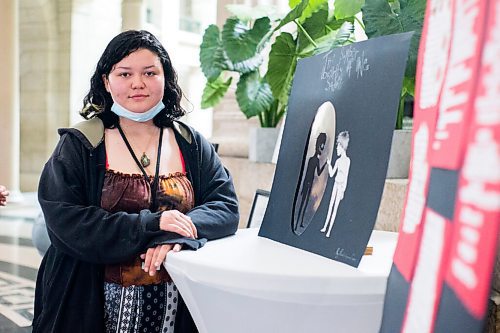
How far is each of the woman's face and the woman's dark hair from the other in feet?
0.07

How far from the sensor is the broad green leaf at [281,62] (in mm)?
2652

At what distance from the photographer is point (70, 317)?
59.3 inches

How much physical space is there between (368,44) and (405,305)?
2.02 ft

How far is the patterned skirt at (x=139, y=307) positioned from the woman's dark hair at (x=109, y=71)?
44 cm

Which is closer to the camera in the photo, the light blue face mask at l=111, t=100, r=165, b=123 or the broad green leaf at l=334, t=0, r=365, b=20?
the light blue face mask at l=111, t=100, r=165, b=123

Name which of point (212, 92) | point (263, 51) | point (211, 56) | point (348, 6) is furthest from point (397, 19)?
point (212, 92)

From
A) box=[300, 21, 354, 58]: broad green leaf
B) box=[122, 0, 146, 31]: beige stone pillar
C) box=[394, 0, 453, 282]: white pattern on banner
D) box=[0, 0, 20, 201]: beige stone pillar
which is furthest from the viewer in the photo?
box=[122, 0, 146, 31]: beige stone pillar

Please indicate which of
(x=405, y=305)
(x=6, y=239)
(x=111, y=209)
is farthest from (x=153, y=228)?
(x=6, y=239)

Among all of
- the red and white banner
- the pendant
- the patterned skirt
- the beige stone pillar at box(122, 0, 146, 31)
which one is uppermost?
the beige stone pillar at box(122, 0, 146, 31)

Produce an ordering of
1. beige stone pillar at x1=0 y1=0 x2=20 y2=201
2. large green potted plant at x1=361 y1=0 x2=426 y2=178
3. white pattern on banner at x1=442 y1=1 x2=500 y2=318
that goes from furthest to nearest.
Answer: beige stone pillar at x1=0 y1=0 x2=20 y2=201 → large green potted plant at x1=361 y1=0 x2=426 y2=178 → white pattern on banner at x1=442 y1=1 x2=500 y2=318

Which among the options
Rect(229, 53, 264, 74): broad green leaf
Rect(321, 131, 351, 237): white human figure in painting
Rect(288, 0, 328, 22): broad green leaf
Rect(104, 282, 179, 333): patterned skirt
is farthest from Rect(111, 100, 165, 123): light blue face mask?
Rect(229, 53, 264, 74): broad green leaf

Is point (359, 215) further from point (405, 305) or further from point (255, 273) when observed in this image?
point (405, 305)

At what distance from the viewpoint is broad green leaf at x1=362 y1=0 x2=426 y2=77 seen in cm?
174

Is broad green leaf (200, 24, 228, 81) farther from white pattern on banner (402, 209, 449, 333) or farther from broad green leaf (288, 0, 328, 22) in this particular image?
white pattern on banner (402, 209, 449, 333)
